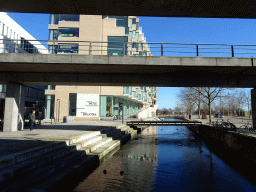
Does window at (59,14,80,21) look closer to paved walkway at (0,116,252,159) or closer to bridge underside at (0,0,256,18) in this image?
paved walkway at (0,116,252,159)

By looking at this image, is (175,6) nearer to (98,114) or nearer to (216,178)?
(216,178)

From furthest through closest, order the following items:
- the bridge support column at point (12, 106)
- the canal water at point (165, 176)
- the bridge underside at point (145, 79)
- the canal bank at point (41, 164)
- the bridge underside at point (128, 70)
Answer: the bridge support column at point (12, 106)
the bridge underside at point (145, 79)
the bridge underside at point (128, 70)
the canal water at point (165, 176)
the canal bank at point (41, 164)

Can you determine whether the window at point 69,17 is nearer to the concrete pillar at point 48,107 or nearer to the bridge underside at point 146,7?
the concrete pillar at point 48,107

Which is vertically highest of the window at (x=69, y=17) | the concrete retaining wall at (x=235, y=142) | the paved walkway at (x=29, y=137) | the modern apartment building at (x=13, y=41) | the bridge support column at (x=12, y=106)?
the window at (x=69, y=17)

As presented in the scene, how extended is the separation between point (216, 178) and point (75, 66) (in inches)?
401

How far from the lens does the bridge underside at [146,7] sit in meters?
5.04

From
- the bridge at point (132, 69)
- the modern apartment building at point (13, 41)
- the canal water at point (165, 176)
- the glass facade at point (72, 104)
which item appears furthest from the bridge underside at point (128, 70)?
the glass facade at point (72, 104)

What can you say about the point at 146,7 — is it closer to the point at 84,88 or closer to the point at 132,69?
the point at 132,69

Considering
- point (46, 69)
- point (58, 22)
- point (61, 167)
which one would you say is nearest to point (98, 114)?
point (58, 22)

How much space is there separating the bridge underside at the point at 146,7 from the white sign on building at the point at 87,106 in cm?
3061

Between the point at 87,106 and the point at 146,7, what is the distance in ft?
104

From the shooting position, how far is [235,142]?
14.0m

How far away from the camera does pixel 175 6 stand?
5172 mm

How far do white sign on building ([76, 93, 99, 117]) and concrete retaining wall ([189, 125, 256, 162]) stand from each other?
65.1ft
